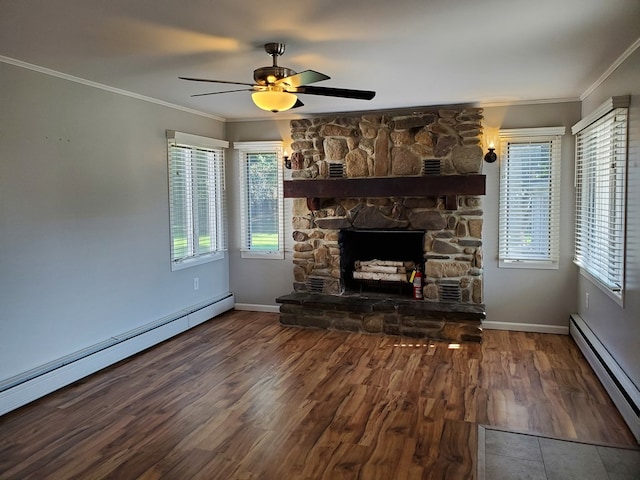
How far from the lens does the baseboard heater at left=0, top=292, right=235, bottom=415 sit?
3438mm

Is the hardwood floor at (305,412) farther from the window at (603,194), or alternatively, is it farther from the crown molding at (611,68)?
the crown molding at (611,68)

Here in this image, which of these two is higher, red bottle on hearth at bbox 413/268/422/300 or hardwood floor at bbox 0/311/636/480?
red bottle on hearth at bbox 413/268/422/300

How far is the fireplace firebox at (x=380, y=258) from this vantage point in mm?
5529

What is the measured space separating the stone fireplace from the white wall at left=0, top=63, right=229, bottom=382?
157 centimetres

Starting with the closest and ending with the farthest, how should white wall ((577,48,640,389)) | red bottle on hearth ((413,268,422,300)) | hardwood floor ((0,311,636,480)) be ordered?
hardwood floor ((0,311,636,480)) < white wall ((577,48,640,389)) < red bottle on hearth ((413,268,422,300))

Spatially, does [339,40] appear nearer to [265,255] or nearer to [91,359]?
[91,359]

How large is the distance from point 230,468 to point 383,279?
10.7 feet

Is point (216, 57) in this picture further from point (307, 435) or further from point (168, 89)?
point (307, 435)

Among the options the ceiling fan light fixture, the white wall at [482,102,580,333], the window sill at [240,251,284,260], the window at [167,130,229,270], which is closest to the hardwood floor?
the white wall at [482,102,580,333]

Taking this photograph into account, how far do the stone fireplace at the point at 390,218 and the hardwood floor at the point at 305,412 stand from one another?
0.42 metres

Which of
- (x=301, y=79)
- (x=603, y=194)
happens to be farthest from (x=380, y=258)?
(x=301, y=79)

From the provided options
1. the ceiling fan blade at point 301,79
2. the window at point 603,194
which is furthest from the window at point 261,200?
the window at point 603,194

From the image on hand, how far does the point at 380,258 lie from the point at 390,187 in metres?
1.02

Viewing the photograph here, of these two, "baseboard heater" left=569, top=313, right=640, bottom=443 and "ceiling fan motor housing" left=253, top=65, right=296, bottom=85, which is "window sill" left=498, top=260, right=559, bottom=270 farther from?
"ceiling fan motor housing" left=253, top=65, right=296, bottom=85
